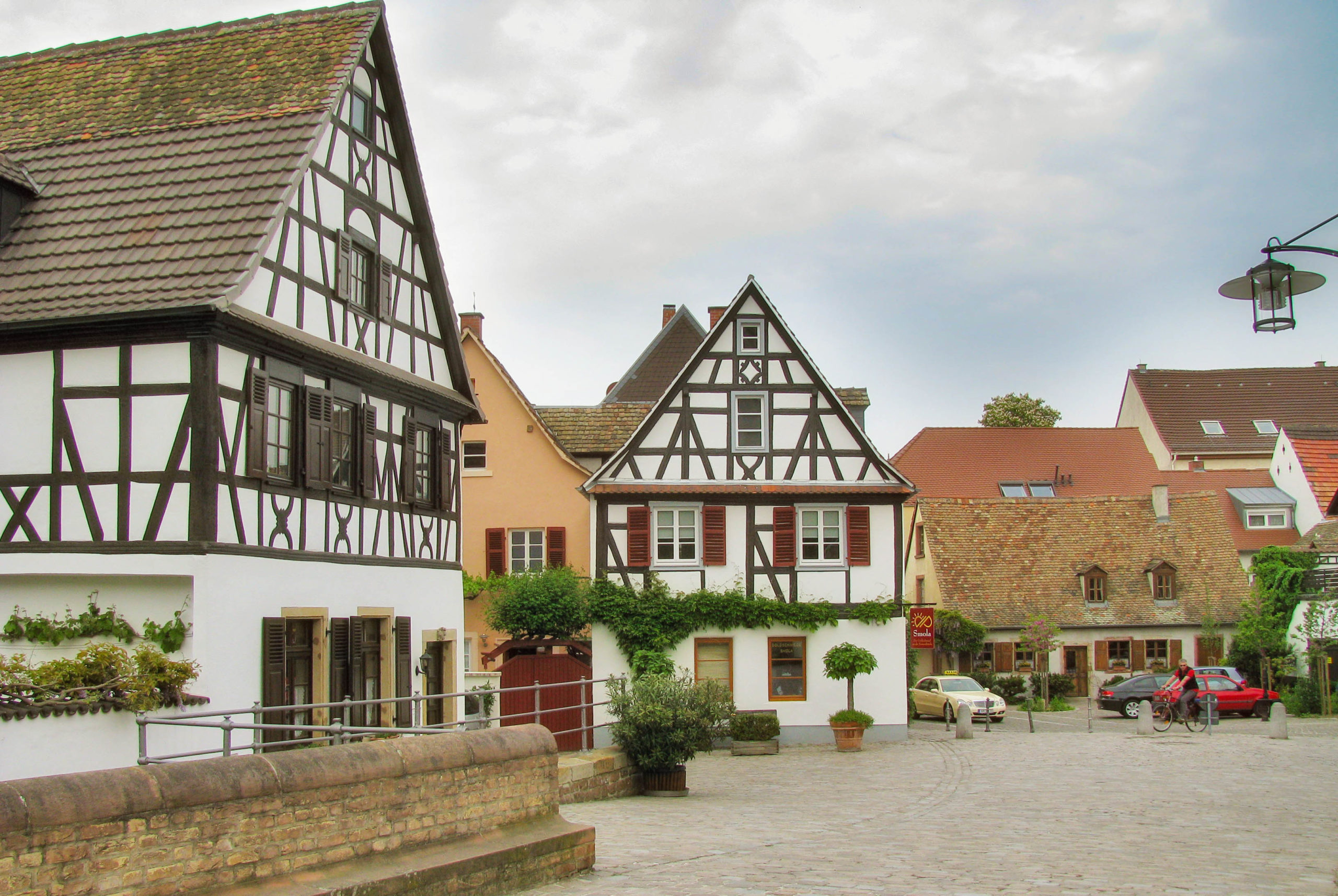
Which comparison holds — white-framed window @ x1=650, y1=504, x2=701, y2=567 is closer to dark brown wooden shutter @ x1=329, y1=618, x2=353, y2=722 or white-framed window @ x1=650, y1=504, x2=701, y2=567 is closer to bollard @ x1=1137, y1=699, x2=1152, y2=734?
bollard @ x1=1137, y1=699, x2=1152, y2=734

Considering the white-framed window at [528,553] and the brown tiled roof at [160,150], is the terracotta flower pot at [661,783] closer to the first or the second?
the brown tiled roof at [160,150]

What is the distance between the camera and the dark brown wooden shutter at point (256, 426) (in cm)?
1672

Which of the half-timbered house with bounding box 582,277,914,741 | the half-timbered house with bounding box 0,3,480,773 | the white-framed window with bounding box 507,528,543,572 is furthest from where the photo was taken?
the white-framed window with bounding box 507,528,543,572

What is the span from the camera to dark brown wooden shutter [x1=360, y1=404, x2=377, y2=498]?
19.9 meters

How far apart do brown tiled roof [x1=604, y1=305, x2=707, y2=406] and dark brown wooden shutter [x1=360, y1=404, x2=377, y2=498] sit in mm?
23780

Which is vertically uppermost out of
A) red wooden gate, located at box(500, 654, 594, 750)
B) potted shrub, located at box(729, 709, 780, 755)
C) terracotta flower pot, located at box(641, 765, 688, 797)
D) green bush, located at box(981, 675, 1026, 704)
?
red wooden gate, located at box(500, 654, 594, 750)

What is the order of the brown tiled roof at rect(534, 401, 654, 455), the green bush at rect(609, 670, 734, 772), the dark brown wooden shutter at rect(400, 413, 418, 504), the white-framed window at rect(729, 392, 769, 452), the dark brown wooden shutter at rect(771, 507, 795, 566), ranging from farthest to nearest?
the brown tiled roof at rect(534, 401, 654, 455), the white-framed window at rect(729, 392, 769, 452), the dark brown wooden shutter at rect(771, 507, 795, 566), the dark brown wooden shutter at rect(400, 413, 418, 504), the green bush at rect(609, 670, 734, 772)

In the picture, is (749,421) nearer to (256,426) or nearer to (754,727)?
(754,727)

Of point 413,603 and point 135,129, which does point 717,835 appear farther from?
point 135,129

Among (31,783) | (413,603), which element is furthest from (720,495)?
(31,783)

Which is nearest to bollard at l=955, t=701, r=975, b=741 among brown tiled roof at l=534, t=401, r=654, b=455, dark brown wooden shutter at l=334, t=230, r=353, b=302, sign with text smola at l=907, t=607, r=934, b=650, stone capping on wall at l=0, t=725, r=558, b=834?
sign with text smola at l=907, t=607, r=934, b=650

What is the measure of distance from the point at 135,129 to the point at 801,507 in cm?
1706

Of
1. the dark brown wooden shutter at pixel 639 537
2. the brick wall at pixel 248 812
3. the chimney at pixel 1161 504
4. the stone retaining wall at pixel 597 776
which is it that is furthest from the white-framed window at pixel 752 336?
the chimney at pixel 1161 504

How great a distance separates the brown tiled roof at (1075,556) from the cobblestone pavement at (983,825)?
60.3 ft
